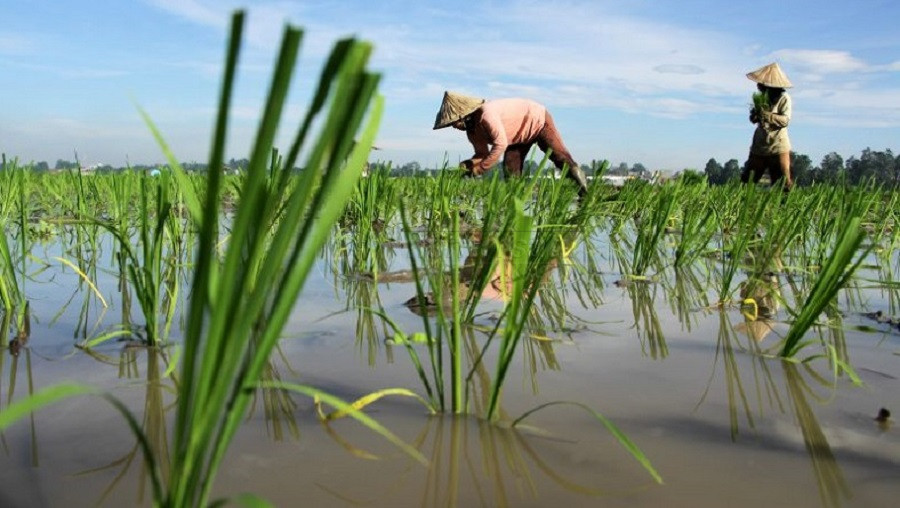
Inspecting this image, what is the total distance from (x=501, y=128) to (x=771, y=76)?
276 centimetres

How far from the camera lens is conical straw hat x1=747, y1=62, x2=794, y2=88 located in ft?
21.5

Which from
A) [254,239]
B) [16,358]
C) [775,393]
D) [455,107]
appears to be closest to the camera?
[254,239]

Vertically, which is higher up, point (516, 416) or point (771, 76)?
point (771, 76)

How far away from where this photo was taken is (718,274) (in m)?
2.52

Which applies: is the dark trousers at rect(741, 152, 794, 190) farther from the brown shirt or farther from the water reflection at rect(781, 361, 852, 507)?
the water reflection at rect(781, 361, 852, 507)

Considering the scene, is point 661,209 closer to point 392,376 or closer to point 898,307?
point 898,307

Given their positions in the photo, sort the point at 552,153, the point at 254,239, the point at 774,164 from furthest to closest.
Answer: the point at 774,164 < the point at 552,153 < the point at 254,239

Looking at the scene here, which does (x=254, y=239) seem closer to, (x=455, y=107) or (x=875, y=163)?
(x=455, y=107)

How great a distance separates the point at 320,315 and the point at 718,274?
1468 mm

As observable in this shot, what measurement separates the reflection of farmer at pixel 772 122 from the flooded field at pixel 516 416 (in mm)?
5267

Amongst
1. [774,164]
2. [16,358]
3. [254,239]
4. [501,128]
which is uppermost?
[501,128]

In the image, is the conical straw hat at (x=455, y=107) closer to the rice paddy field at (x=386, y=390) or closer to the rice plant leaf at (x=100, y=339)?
the rice paddy field at (x=386, y=390)

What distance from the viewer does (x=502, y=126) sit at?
570 centimetres

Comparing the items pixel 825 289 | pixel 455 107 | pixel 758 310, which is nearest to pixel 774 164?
pixel 455 107
